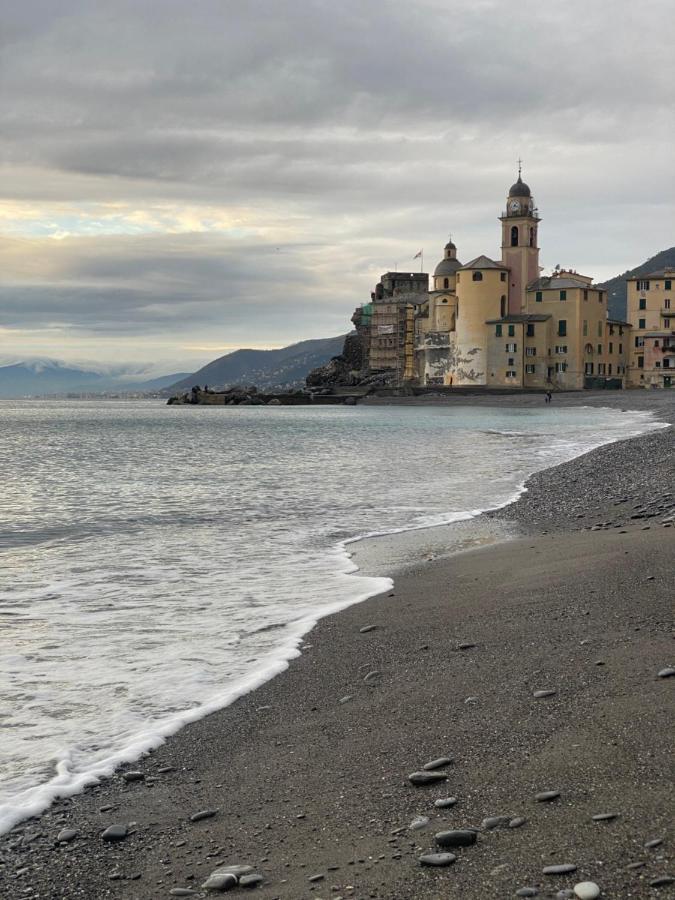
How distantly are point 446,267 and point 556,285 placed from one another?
19.2 m

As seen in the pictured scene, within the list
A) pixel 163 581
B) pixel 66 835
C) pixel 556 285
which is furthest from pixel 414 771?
pixel 556 285

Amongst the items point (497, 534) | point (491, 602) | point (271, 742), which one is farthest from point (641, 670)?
point (497, 534)

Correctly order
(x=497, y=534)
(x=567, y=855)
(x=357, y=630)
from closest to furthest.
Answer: (x=567, y=855) → (x=357, y=630) → (x=497, y=534)

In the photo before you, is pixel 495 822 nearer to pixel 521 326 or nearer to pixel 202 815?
pixel 202 815

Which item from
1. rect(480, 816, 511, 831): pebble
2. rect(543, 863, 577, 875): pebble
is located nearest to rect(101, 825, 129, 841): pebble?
rect(480, 816, 511, 831): pebble

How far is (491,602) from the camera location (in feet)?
28.2

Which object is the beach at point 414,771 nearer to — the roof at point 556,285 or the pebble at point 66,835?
the pebble at point 66,835

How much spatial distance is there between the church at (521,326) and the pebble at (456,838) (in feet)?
365

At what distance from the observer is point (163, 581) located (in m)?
11.4

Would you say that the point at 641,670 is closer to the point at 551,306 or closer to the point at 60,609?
the point at 60,609

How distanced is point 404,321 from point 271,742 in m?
139

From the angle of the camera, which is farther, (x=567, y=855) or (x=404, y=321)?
(x=404, y=321)

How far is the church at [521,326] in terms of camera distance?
369 feet

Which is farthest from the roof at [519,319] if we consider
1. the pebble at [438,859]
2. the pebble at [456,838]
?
the pebble at [438,859]
